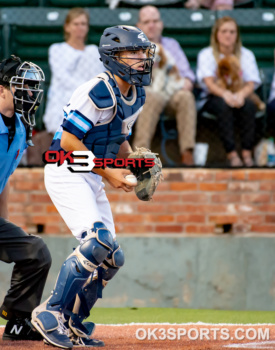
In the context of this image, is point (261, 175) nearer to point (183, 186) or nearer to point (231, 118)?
point (231, 118)

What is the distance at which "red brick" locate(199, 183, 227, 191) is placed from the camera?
7465 mm

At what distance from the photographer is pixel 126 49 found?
193 inches

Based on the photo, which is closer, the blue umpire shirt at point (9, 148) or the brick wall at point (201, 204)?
the blue umpire shirt at point (9, 148)

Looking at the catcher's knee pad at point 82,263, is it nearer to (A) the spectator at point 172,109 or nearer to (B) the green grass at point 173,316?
(B) the green grass at point 173,316

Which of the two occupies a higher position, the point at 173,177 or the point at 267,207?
the point at 173,177

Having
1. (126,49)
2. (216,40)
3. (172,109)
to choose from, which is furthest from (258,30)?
(126,49)

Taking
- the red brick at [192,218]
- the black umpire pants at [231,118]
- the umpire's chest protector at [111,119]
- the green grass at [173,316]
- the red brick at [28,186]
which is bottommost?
the green grass at [173,316]

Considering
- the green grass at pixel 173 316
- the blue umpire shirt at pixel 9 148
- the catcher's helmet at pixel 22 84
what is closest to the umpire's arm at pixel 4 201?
the blue umpire shirt at pixel 9 148

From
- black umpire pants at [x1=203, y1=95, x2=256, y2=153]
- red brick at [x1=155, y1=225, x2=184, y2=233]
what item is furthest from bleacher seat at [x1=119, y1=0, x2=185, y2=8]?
red brick at [x1=155, y1=225, x2=184, y2=233]

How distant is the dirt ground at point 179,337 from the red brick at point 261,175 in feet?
6.33

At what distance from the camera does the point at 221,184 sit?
7.48 meters

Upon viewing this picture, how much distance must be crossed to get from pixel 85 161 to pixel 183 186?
2.90 m

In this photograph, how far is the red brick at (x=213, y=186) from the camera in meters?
7.46

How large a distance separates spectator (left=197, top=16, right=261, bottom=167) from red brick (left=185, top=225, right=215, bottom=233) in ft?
2.26
